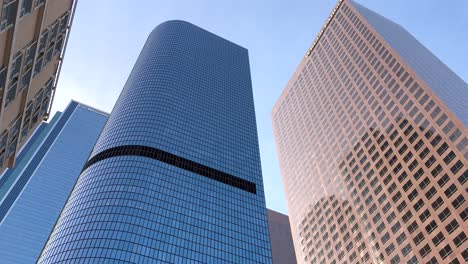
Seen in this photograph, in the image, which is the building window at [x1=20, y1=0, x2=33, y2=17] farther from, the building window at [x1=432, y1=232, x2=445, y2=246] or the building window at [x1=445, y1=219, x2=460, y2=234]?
the building window at [x1=432, y1=232, x2=445, y2=246]

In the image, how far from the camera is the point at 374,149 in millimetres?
117312

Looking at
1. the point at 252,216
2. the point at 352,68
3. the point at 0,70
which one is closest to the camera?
the point at 0,70

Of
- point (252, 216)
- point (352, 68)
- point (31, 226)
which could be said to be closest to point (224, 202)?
point (252, 216)

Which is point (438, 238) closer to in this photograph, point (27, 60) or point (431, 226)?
point (431, 226)

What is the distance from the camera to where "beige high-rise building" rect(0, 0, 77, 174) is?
23.6m

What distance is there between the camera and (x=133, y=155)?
106 meters

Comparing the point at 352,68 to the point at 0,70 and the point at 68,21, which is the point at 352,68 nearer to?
the point at 68,21

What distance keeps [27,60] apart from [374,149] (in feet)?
343

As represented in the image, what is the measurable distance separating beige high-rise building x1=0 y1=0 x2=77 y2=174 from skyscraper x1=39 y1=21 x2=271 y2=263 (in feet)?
166

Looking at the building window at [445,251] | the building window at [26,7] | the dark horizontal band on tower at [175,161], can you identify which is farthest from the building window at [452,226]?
the building window at [26,7]

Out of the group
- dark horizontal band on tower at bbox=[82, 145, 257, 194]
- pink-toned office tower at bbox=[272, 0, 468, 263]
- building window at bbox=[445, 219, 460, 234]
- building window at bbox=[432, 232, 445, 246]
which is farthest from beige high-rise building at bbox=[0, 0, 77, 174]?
building window at bbox=[432, 232, 445, 246]

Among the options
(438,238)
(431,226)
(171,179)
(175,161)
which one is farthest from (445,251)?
(175,161)

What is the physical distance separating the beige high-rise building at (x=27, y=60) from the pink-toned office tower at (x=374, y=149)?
78.5 m

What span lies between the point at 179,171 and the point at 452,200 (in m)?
65.4
